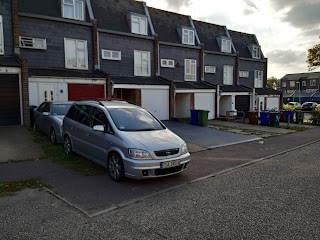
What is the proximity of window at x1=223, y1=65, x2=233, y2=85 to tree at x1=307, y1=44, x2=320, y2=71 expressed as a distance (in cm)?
2469

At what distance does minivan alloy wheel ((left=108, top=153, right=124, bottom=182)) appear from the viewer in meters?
5.66

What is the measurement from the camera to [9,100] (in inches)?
485

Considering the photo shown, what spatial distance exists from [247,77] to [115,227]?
27.3 m

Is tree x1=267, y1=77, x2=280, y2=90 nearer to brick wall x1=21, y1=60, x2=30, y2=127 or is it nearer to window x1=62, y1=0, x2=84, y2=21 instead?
window x1=62, y1=0, x2=84, y2=21

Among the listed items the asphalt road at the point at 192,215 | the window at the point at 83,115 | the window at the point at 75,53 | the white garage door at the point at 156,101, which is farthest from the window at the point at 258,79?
the window at the point at 83,115

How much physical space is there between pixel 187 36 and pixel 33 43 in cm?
1253

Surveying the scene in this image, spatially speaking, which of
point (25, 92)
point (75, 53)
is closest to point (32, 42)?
point (75, 53)

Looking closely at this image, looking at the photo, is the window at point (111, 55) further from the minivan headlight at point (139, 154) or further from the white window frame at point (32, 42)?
the minivan headlight at point (139, 154)

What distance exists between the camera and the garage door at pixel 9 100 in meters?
12.1

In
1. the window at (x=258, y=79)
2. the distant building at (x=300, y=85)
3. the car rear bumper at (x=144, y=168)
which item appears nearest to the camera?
the car rear bumper at (x=144, y=168)

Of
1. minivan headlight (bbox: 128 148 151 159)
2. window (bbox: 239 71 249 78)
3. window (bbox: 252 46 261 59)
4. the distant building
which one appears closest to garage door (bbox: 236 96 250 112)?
window (bbox: 239 71 249 78)

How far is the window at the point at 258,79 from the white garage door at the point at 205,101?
1010cm

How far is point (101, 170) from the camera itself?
21.7 feet

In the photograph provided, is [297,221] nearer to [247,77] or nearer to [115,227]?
[115,227]
